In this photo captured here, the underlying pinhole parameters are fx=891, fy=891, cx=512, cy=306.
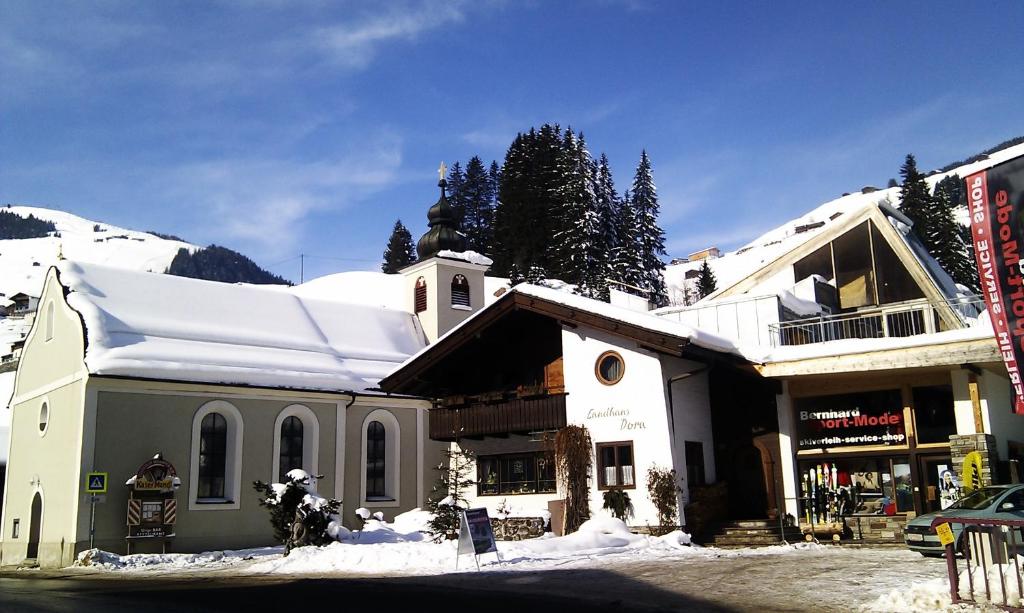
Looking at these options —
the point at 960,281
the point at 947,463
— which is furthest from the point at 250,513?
the point at 960,281

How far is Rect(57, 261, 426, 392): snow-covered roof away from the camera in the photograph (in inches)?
1104

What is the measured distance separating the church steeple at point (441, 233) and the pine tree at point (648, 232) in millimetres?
22758

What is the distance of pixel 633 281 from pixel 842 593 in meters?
49.0

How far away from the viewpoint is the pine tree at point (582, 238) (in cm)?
6141

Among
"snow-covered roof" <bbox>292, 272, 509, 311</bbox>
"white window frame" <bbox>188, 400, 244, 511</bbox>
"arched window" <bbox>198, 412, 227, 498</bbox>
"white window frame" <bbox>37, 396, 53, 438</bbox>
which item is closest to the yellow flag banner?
"white window frame" <bbox>188, 400, 244, 511</bbox>

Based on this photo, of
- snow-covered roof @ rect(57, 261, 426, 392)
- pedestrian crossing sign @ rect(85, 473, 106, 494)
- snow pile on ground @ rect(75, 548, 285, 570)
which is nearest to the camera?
snow pile on ground @ rect(75, 548, 285, 570)

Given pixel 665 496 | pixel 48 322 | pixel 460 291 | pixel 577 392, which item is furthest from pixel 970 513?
pixel 48 322

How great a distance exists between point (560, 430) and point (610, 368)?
2138 mm

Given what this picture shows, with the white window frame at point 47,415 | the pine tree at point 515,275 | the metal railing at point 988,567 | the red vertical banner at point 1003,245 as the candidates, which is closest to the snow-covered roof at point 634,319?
the red vertical banner at point 1003,245

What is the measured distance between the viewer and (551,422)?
24328mm

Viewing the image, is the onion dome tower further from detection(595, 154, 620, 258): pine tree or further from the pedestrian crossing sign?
detection(595, 154, 620, 258): pine tree

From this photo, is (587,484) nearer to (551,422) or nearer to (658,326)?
(551,422)

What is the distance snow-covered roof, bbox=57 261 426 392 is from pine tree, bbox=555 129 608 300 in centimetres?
2491

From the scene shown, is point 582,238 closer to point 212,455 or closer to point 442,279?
point 442,279
